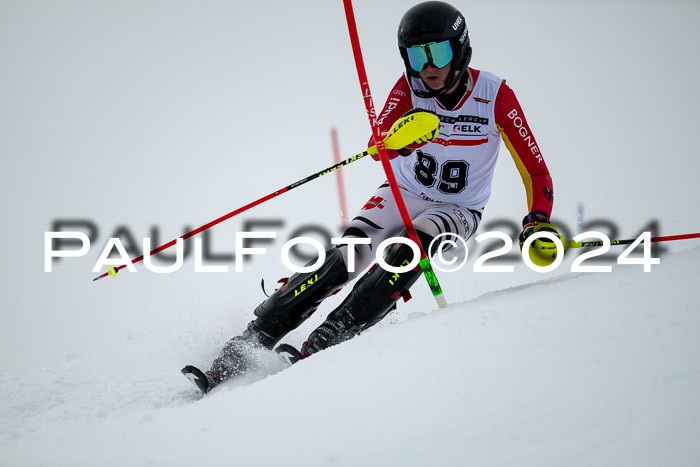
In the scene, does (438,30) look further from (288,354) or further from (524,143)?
(288,354)

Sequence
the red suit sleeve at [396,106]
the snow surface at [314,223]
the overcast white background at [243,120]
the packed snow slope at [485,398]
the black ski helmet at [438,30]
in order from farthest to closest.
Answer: the overcast white background at [243,120] → the red suit sleeve at [396,106] → the black ski helmet at [438,30] → the snow surface at [314,223] → the packed snow slope at [485,398]

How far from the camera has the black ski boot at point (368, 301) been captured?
2.27 metres

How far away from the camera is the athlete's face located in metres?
2.33

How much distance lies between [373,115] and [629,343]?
1414 mm

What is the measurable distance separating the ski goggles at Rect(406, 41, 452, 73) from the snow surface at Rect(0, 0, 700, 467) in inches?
40.0

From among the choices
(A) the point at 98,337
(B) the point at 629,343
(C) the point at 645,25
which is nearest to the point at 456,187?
(B) the point at 629,343

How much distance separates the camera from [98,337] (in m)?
4.27

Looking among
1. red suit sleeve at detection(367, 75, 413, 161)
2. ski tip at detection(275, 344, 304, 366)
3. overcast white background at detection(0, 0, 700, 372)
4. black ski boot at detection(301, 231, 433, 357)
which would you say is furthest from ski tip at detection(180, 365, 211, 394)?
overcast white background at detection(0, 0, 700, 372)

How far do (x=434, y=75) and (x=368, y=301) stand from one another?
102 centimetres

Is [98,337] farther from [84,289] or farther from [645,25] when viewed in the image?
[645,25]

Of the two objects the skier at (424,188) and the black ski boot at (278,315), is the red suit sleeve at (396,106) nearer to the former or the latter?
the skier at (424,188)

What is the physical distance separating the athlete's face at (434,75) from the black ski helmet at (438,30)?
2cm

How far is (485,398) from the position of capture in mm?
1288

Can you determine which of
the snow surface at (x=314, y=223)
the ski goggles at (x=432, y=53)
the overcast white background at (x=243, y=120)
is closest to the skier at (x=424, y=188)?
the ski goggles at (x=432, y=53)
